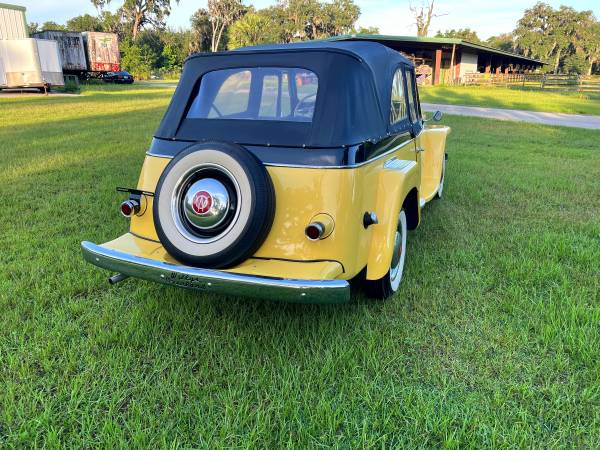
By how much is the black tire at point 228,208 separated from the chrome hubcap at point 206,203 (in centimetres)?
4

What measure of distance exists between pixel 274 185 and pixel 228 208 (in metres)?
0.30

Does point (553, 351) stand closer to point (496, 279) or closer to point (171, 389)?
point (496, 279)

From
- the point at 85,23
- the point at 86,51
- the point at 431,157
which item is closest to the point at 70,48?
the point at 86,51

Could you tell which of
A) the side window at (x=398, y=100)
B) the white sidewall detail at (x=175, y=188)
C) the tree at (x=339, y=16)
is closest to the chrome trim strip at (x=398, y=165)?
the side window at (x=398, y=100)

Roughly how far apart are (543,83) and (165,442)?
35549 mm

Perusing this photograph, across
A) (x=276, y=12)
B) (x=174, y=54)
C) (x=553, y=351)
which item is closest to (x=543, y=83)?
(x=553, y=351)

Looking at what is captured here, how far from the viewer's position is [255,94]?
10.6 feet

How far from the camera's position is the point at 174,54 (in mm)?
56125

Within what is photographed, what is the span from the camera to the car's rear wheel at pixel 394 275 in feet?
9.89

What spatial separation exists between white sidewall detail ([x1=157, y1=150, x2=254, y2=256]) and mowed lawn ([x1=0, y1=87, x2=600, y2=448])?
0.60 metres

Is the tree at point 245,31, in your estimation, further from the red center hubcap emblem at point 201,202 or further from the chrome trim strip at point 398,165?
the red center hubcap emblem at point 201,202

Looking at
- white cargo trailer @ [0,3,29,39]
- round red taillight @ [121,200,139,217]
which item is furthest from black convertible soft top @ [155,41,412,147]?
white cargo trailer @ [0,3,29,39]

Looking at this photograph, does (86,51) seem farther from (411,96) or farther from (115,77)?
(411,96)

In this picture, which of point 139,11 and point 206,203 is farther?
point 139,11
